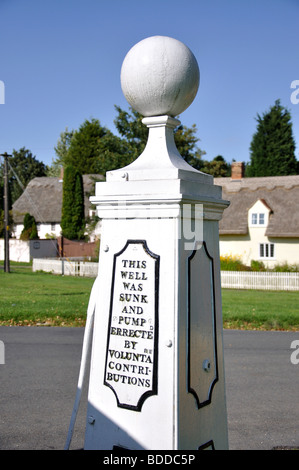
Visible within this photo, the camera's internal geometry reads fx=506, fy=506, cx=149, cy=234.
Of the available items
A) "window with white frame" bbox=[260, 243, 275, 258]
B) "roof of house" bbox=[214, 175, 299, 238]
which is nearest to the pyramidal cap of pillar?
"roof of house" bbox=[214, 175, 299, 238]

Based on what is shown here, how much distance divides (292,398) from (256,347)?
285 cm

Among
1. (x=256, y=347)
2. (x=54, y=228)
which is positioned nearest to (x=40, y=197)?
(x=54, y=228)

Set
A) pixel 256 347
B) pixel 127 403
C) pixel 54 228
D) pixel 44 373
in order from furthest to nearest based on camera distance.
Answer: pixel 54 228 → pixel 256 347 → pixel 44 373 → pixel 127 403

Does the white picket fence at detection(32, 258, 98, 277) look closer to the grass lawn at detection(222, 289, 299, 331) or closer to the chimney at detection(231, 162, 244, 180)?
the grass lawn at detection(222, 289, 299, 331)

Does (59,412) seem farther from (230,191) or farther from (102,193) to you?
(230,191)

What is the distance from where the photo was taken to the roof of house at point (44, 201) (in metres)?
48.4

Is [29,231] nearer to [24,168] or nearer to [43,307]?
[43,307]

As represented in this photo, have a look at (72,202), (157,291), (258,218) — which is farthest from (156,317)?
(72,202)

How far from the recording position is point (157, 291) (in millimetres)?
3238

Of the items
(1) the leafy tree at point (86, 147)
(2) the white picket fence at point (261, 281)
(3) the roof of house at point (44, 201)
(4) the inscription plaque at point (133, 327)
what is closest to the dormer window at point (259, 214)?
(2) the white picket fence at point (261, 281)

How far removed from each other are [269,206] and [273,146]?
69.9 feet

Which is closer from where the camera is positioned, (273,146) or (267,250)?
(267,250)

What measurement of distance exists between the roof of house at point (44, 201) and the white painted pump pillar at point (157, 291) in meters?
44.2

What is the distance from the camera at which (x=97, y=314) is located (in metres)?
3.50
